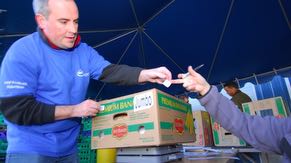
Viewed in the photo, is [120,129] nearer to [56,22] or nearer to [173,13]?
[56,22]

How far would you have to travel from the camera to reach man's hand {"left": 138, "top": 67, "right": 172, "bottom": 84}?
121cm

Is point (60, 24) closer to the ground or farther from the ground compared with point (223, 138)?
farther from the ground

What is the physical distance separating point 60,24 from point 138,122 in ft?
2.05

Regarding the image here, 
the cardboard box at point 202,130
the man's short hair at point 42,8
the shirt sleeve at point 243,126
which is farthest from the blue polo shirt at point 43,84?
the cardboard box at point 202,130

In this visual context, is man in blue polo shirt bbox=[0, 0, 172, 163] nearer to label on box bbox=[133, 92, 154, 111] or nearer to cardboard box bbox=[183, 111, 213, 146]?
label on box bbox=[133, 92, 154, 111]

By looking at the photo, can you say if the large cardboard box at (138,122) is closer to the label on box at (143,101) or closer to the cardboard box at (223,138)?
the label on box at (143,101)

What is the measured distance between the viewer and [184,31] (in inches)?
155

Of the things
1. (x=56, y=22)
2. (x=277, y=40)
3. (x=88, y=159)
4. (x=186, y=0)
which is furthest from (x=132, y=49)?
(x=56, y=22)

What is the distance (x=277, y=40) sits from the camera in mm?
3855

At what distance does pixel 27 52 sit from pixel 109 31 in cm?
289

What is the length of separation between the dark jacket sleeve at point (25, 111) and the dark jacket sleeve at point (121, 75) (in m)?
0.41

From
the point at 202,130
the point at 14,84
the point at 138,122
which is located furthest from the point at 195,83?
the point at 202,130

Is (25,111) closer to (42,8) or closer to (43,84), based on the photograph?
(43,84)

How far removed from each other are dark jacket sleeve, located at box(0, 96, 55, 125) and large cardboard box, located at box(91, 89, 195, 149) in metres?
0.36
